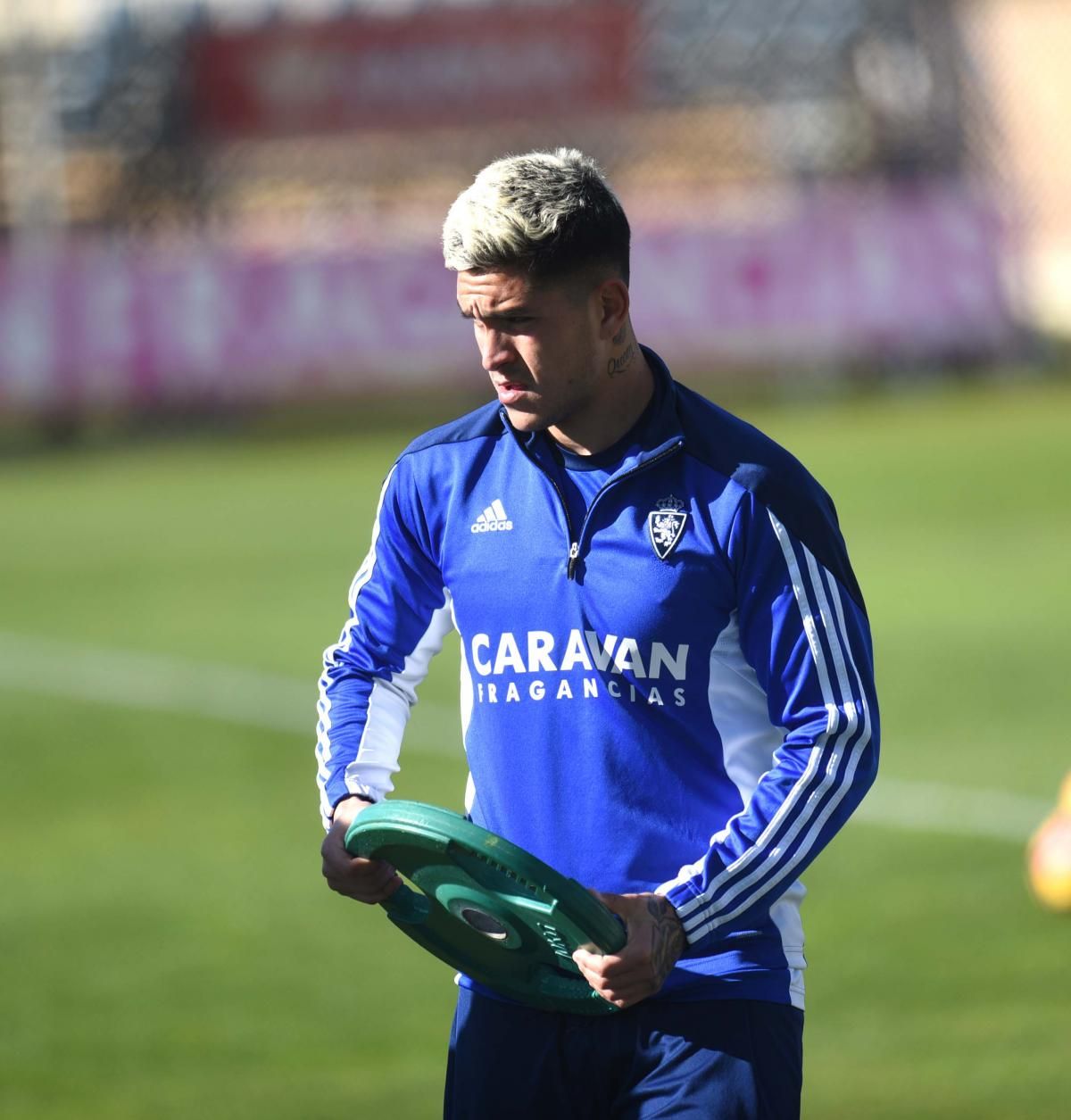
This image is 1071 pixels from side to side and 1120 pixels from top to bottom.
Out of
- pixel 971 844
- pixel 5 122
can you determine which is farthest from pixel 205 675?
pixel 5 122

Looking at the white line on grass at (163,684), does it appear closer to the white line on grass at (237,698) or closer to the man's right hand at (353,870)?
the white line on grass at (237,698)

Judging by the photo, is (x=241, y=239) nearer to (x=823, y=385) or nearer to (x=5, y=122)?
(x=5, y=122)

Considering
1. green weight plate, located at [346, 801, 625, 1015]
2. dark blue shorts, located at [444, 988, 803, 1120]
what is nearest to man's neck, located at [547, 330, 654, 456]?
green weight plate, located at [346, 801, 625, 1015]

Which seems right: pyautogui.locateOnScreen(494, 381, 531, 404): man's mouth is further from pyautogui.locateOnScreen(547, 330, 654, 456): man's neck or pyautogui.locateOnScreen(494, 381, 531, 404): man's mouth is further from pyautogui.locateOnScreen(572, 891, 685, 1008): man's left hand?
pyautogui.locateOnScreen(572, 891, 685, 1008): man's left hand

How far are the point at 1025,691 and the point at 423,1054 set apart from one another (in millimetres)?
5520

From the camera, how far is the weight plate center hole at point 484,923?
344 centimetres

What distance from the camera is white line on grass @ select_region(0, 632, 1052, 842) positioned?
347 inches

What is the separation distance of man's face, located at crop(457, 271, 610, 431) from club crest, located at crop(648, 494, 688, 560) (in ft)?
0.70

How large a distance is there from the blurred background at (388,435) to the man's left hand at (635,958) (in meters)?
2.75

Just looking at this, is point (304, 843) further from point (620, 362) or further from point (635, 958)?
point (635, 958)

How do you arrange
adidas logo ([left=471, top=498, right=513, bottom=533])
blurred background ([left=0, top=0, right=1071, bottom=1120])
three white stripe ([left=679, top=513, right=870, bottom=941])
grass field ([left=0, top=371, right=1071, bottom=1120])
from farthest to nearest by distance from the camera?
blurred background ([left=0, top=0, right=1071, bottom=1120]), grass field ([left=0, top=371, right=1071, bottom=1120]), adidas logo ([left=471, top=498, right=513, bottom=533]), three white stripe ([left=679, top=513, right=870, bottom=941])

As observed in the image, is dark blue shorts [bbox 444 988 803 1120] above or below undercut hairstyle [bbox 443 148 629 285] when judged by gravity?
below

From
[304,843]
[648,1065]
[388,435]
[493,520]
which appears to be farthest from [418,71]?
[648,1065]

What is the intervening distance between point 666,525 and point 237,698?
8741 mm
